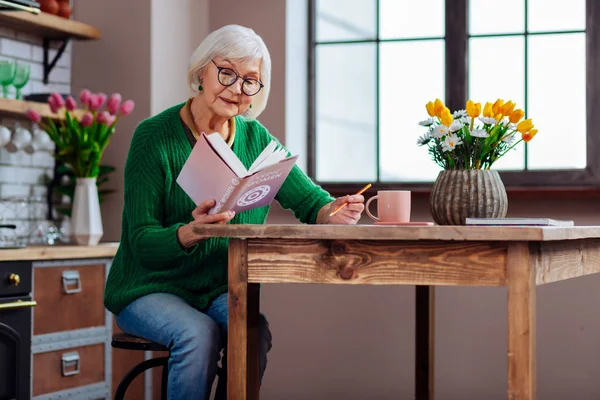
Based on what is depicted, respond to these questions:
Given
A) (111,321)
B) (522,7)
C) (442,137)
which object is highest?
(522,7)

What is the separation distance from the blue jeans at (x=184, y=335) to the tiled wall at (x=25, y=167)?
4.72 feet

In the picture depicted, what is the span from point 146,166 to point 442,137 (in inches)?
30.3

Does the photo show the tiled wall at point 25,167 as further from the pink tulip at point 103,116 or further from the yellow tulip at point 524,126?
the yellow tulip at point 524,126

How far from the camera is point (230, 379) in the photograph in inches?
73.3

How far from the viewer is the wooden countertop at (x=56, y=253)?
118 inches

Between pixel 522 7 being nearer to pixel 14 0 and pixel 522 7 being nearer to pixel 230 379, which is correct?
pixel 14 0

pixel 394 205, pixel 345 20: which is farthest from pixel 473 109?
pixel 345 20

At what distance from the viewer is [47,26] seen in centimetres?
357

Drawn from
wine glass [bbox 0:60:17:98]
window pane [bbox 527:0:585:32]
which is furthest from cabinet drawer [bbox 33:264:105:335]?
window pane [bbox 527:0:585:32]

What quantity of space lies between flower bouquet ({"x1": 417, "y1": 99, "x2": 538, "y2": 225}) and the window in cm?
149

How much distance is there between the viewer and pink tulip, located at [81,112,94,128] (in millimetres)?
3506

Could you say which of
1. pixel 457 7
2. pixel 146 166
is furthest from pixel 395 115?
pixel 146 166

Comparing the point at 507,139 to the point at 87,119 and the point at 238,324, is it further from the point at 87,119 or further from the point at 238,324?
the point at 87,119

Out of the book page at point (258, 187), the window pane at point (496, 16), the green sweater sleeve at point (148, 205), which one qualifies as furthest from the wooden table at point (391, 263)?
the window pane at point (496, 16)
